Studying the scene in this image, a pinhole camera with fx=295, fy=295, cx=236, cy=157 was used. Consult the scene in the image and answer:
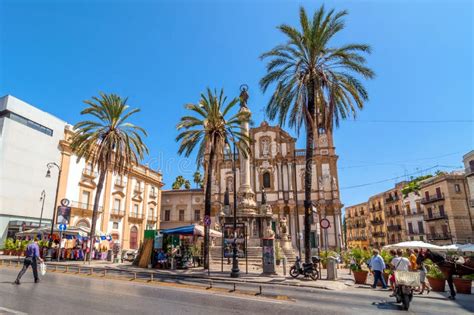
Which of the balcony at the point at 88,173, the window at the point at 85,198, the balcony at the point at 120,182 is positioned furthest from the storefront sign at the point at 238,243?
the balcony at the point at 120,182

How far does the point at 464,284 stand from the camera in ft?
37.5

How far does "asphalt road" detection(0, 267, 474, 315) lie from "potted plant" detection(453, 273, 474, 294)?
741mm

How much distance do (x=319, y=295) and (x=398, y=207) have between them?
167 feet

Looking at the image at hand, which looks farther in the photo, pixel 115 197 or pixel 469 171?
pixel 115 197

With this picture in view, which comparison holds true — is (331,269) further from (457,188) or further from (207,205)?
(457,188)

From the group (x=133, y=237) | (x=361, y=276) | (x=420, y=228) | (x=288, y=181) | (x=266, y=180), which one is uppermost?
(x=266, y=180)

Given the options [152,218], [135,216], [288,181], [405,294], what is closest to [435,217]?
[288,181]

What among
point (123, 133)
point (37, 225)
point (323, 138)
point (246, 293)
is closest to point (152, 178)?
point (37, 225)

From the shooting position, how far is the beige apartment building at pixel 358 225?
66750mm

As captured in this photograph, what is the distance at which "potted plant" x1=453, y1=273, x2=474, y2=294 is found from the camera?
1134cm

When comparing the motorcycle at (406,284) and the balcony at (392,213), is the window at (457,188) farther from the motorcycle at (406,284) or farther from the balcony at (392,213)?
the motorcycle at (406,284)

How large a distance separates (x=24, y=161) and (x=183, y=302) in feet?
106

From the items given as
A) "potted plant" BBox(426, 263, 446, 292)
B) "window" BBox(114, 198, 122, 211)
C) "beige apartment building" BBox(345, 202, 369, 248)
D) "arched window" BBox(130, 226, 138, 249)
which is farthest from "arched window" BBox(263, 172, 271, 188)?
"beige apartment building" BBox(345, 202, 369, 248)

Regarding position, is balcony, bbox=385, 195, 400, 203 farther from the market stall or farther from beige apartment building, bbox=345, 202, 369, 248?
the market stall
